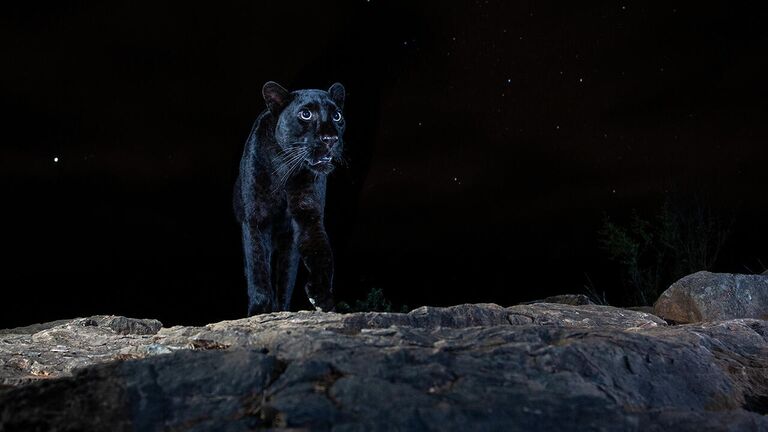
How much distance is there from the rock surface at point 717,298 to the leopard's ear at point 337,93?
5240 millimetres

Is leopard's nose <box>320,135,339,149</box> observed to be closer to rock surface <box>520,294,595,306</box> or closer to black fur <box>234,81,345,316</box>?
black fur <box>234,81,345,316</box>

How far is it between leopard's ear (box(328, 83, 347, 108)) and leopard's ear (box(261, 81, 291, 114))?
0.48m

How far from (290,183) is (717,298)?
224 inches

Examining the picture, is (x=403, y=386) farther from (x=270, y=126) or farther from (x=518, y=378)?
(x=270, y=126)

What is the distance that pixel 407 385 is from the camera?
2.59m

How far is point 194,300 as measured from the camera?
1335cm

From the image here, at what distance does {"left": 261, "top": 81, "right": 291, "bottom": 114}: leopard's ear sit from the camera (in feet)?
20.1

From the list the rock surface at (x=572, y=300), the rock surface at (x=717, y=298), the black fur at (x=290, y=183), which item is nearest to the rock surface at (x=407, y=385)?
the black fur at (x=290, y=183)

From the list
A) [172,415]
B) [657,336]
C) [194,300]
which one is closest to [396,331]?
[172,415]

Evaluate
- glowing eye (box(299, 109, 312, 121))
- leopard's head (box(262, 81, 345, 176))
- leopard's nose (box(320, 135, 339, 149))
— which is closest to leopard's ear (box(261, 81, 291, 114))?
leopard's head (box(262, 81, 345, 176))

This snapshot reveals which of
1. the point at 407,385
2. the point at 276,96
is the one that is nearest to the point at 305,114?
the point at 276,96

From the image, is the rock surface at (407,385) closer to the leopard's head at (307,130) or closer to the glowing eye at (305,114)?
the leopard's head at (307,130)

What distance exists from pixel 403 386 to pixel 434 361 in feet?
0.93

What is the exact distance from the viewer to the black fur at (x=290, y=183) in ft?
18.6
